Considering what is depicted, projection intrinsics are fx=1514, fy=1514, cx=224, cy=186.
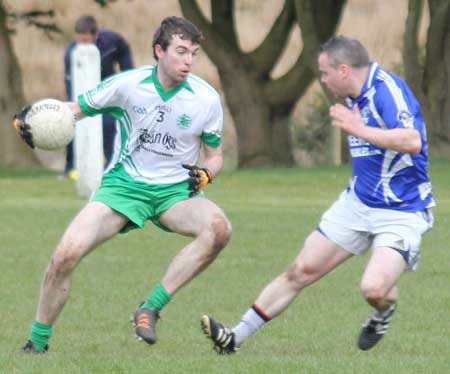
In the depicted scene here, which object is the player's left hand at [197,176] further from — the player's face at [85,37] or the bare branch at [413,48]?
the bare branch at [413,48]

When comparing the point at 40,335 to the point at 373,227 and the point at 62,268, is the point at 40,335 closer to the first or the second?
the point at 62,268

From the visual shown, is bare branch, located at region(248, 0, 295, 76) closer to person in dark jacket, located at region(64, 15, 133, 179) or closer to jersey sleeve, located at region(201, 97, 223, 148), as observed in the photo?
person in dark jacket, located at region(64, 15, 133, 179)

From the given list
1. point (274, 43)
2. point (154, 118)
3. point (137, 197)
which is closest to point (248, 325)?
point (137, 197)

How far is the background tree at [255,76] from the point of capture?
28.5m

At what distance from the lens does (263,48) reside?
95.0 feet

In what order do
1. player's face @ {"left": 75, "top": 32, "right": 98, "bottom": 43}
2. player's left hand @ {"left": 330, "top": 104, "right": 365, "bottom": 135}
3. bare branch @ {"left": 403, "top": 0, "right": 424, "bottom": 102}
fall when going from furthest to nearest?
bare branch @ {"left": 403, "top": 0, "right": 424, "bottom": 102} → player's face @ {"left": 75, "top": 32, "right": 98, "bottom": 43} → player's left hand @ {"left": 330, "top": 104, "right": 365, "bottom": 135}

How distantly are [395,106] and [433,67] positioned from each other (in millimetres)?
17968

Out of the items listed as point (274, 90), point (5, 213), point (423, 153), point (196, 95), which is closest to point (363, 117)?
point (423, 153)

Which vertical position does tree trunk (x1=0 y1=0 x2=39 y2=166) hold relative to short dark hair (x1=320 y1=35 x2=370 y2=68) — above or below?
below

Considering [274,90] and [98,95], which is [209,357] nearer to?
[98,95]

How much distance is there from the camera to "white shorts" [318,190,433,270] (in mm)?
9023

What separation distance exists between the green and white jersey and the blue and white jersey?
1.20 metres

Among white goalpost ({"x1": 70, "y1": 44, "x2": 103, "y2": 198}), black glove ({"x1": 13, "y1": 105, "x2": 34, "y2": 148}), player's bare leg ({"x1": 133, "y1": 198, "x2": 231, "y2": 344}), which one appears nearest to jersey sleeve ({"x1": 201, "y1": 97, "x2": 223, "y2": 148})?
player's bare leg ({"x1": 133, "y1": 198, "x2": 231, "y2": 344})

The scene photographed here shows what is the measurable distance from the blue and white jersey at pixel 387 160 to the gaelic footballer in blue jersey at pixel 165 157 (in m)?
1.10
